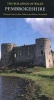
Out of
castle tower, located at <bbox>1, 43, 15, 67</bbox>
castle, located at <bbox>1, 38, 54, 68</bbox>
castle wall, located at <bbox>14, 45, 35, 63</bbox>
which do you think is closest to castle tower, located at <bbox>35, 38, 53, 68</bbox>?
castle, located at <bbox>1, 38, 54, 68</bbox>

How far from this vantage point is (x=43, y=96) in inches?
925

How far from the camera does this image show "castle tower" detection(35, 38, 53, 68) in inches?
2103

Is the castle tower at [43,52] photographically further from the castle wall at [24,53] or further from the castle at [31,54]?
the castle wall at [24,53]

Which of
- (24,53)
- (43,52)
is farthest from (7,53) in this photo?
(43,52)

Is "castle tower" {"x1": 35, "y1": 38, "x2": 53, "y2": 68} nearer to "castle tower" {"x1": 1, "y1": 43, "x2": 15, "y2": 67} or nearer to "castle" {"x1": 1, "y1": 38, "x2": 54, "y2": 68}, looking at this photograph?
"castle" {"x1": 1, "y1": 38, "x2": 54, "y2": 68}

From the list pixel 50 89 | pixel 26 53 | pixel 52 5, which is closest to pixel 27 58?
pixel 26 53

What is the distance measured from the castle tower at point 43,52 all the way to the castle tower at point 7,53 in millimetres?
4632

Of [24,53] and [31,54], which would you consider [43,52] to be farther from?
[24,53]

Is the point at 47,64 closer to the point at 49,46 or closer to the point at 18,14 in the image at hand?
the point at 49,46

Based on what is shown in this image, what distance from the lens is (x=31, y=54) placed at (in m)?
55.3

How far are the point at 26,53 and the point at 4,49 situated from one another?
348cm

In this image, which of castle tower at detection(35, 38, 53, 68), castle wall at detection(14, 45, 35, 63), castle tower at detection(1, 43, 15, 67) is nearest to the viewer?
castle tower at detection(35, 38, 53, 68)

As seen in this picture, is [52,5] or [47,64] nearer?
[52,5]

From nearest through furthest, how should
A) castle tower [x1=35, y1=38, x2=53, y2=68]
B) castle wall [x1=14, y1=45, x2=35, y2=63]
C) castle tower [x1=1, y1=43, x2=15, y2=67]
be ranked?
1. castle tower [x1=35, y1=38, x2=53, y2=68]
2. castle wall [x1=14, y1=45, x2=35, y2=63]
3. castle tower [x1=1, y1=43, x2=15, y2=67]
